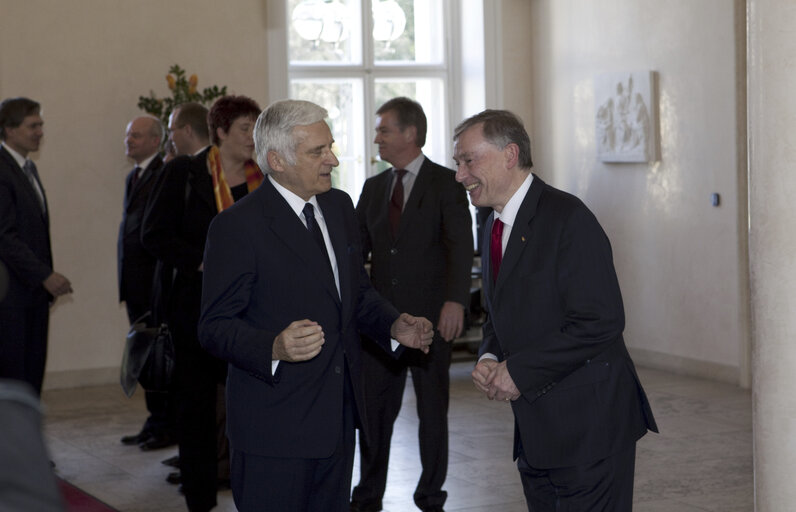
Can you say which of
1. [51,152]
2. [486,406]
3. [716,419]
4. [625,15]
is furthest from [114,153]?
[716,419]

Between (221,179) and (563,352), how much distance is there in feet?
7.76

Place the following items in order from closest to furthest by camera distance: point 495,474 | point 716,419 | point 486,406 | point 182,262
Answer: point 182,262 → point 495,474 → point 716,419 → point 486,406

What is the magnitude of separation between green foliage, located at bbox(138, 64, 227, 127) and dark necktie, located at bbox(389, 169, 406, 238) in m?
3.86

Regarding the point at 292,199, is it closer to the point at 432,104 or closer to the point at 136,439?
the point at 136,439

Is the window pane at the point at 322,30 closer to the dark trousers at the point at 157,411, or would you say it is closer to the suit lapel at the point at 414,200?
the dark trousers at the point at 157,411

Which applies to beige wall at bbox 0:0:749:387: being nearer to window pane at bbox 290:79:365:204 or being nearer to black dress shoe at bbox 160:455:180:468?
window pane at bbox 290:79:365:204

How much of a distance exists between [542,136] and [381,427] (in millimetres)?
6301

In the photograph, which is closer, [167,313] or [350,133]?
[167,313]

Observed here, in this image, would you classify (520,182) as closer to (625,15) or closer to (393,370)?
(393,370)

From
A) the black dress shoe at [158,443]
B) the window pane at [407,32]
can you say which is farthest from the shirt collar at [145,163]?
the window pane at [407,32]

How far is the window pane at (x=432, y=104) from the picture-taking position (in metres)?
11.2

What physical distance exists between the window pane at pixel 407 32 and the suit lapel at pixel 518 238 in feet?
26.9

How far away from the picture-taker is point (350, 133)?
11.1 meters

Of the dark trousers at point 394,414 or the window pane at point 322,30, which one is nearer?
the dark trousers at point 394,414
